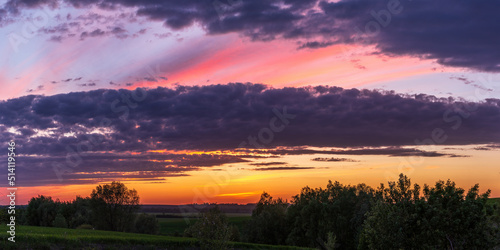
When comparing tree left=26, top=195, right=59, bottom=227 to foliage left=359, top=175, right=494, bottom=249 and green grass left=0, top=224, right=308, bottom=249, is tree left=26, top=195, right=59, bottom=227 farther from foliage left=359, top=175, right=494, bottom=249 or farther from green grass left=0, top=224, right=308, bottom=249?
foliage left=359, top=175, right=494, bottom=249

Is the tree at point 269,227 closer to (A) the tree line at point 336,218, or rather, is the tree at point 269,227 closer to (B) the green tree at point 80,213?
(A) the tree line at point 336,218

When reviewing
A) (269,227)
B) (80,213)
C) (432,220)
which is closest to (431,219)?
(432,220)

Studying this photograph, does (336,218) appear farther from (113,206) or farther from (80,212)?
(80,212)

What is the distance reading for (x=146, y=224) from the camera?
124 m

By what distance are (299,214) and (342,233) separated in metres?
15.4

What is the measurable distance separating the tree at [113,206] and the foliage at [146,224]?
19286mm

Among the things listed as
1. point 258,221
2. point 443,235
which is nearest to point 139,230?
point 258,221

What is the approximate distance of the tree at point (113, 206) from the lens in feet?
335

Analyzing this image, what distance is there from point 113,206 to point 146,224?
2340 cm

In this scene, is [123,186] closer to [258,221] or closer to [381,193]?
[258,221]

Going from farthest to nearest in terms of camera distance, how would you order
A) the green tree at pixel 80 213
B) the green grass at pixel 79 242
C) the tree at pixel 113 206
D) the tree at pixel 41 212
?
the tree at pixel 41 212
the green tree at pixel 80 213
the tree at pixel 113 206
the green grass at pixel 79 242

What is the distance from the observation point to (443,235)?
44.6 m

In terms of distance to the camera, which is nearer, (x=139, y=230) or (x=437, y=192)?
(x=437, y=192)

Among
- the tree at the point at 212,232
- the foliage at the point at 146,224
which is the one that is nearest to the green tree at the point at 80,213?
the foliage at the point at 146,224
